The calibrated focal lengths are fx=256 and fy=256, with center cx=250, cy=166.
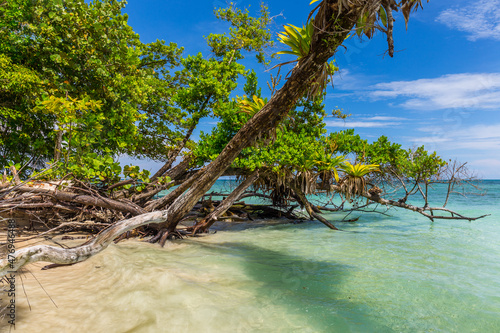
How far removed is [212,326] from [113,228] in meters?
2.24

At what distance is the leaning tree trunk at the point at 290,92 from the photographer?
3328 millimetres

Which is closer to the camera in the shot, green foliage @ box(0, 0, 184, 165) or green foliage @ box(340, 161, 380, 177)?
green foliage @ box(0, 0, 184, 165)

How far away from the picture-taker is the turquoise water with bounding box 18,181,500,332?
2.89m

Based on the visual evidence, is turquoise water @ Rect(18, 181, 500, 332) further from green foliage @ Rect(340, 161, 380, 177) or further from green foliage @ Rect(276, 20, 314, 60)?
green foliage @ Rect(276, 20, 314, 60)

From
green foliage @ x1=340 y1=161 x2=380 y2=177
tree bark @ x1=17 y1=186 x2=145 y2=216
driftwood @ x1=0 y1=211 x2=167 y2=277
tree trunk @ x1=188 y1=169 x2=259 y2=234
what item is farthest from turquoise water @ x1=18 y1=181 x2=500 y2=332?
green foliage @ x1=340 y1=161 x2=380 y2=177

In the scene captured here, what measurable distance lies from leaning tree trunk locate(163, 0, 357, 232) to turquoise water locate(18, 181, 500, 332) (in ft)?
5.51

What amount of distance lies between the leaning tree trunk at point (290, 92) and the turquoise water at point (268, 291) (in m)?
1.68

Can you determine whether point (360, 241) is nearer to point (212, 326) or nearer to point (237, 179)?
point (237, 179)

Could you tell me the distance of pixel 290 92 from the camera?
167 inches

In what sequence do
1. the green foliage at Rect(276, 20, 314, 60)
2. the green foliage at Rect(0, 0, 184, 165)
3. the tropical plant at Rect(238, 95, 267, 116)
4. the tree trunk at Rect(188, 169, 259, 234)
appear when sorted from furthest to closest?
the tree trunk at Rect(188, 169, 259, 234) → the green foliage at Rect(0, 0, 184, 165) → the tropical plant at Rect(238, 95, 267, 116) → the green foliage at Rect(276, 20, 314, 60)

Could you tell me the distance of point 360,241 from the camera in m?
7.97

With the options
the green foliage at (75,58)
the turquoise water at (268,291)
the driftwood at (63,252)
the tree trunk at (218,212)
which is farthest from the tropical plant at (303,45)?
the green foliage at (75,58)

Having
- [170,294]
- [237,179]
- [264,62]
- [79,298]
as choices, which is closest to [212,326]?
[170,294]

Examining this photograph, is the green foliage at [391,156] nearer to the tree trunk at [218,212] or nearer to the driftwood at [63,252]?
the tree trunk at [218,212]
